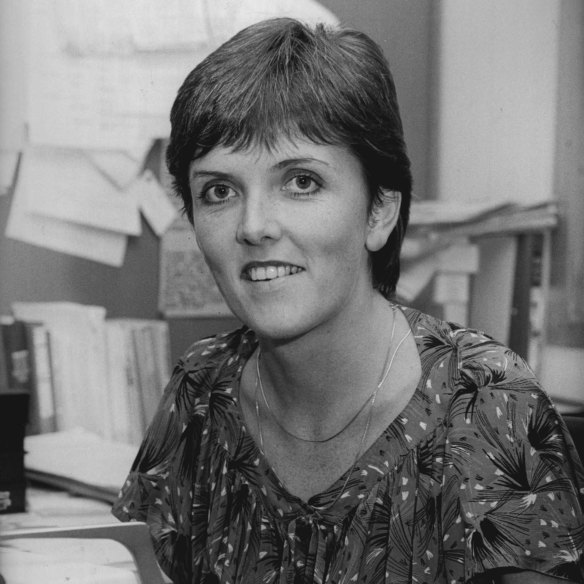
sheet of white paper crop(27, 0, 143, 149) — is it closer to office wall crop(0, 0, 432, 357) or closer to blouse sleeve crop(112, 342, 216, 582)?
office wall crop(0, 0, 432, 357)

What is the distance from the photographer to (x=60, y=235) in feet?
5.57

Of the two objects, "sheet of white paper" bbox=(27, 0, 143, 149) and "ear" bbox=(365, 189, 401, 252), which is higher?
"sheet of white paper" bbox=(27, 0, 143, 149)

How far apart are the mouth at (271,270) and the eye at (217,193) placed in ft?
0.28

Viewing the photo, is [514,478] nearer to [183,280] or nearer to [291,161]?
[291,161]

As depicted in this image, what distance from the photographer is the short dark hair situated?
1.00 meters

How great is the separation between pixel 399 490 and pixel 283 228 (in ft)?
1.10

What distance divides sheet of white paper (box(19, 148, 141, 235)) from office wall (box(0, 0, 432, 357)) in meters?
0.05

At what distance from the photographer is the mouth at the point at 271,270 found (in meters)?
1.00

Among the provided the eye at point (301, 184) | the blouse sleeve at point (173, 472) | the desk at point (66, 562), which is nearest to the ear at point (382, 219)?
the eye at point (301, 184)

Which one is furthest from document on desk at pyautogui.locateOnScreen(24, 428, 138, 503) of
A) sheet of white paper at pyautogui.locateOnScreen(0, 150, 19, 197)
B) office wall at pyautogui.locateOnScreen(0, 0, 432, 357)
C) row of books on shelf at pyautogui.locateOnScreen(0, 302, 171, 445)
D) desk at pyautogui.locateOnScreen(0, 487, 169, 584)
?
desk at pyautogui.locateOnScreen(0, 487, 169, 584)

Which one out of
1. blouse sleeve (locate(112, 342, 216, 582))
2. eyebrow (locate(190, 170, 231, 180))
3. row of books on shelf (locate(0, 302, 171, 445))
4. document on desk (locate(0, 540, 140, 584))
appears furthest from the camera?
row of books on shelf (locate(0, 302, 171, 445))

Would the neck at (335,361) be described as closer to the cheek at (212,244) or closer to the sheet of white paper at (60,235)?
the cheek at (212,244)

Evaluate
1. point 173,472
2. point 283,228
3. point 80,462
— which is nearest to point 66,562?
point 173,472

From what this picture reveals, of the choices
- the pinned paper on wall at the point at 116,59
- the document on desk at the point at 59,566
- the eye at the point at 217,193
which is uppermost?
the pinned paper on wall at the point at 116,59
